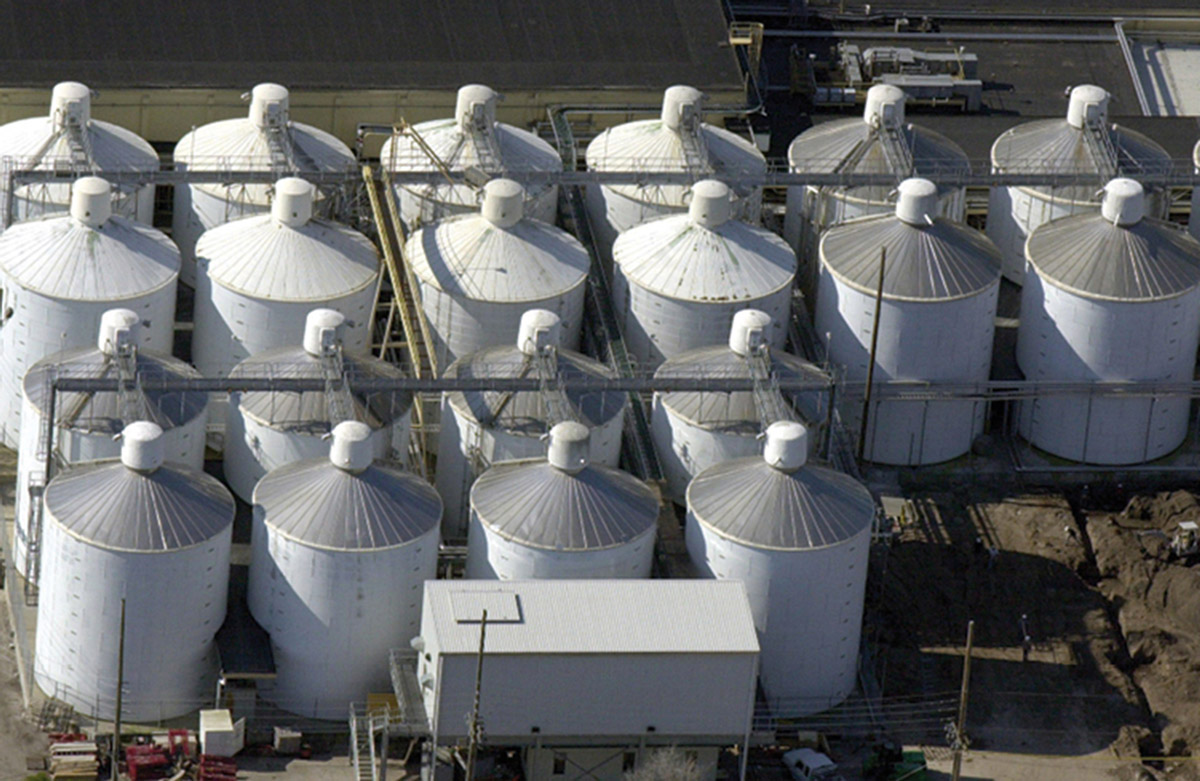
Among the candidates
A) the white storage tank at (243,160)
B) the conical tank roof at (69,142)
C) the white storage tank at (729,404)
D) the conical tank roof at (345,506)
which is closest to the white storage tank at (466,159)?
the white storage tank at (243,160)

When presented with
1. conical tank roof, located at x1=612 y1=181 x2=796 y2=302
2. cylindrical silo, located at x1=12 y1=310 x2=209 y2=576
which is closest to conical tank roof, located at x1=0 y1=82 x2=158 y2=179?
cylindrical silo, located at x1=12 y1=310 x2=209 y2=576

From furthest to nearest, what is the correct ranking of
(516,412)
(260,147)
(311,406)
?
(260,147), (516,412), (311,406)

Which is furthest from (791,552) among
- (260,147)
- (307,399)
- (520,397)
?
(260,147)

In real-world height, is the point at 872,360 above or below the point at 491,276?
below

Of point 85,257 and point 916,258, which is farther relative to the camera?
point 916,258

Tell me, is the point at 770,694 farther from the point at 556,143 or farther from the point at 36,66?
the point at 36,66

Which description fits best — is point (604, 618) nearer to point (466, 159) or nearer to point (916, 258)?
point (916, 258)
